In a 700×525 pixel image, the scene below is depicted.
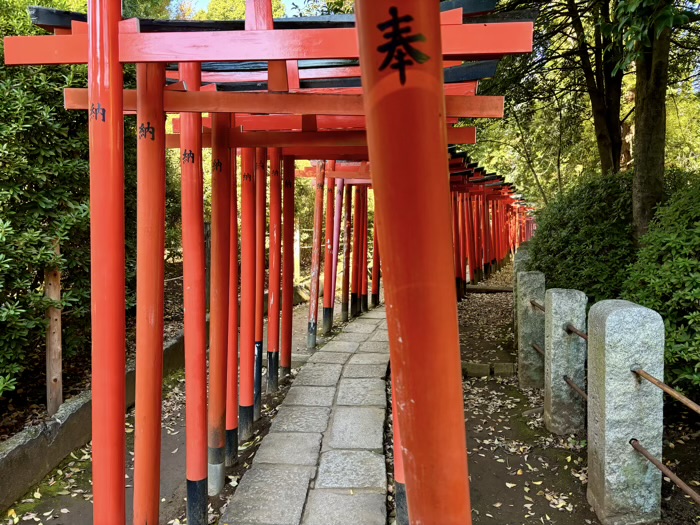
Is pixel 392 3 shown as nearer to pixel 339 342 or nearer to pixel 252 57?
pixel 252 57

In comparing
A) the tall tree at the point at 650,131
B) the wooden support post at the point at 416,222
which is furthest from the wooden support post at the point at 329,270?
the wooden support post at the point at 416,222

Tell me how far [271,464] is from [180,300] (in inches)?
250

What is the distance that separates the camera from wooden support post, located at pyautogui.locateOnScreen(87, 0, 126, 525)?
249 cm

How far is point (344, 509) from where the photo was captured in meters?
3.44

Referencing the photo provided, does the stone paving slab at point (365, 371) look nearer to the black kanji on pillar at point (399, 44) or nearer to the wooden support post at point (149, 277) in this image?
the wooden support post at point (149, 277)

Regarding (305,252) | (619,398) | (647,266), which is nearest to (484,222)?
(305,252)

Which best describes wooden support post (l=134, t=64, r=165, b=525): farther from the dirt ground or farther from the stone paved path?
the dirt ground

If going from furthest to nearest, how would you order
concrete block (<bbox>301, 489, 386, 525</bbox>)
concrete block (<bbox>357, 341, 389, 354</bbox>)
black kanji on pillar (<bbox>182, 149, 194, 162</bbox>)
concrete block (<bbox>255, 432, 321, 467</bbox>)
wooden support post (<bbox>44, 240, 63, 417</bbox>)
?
concrete block (<bbox>357, 341, 389, 354</bbox>) < wooden support post (<bbox>44, 240, 63, 417</bbox>) < concrete block (<bbox>255, 432, 321, 467</bbox>) < black kanji on pillar (<bbox>182, 149, 194, 162</bbox>) < concrete block (<bbox>301, 489, 386, 525</bbox>)

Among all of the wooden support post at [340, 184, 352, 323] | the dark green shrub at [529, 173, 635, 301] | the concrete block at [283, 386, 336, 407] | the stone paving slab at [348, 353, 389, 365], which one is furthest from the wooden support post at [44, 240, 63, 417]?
the wooden support post at [340, 184, 352, 323]

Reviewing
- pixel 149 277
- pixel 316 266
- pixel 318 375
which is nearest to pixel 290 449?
pixel 318 375

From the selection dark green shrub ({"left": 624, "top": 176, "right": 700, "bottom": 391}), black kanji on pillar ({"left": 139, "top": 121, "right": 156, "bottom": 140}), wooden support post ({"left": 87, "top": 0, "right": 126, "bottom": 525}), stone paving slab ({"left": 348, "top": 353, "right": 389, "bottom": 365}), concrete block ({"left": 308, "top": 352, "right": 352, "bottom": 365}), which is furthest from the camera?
concrete block ({"left": 308, "top": 352, "right": 352, "bottom": 365})

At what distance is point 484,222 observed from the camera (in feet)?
64.3

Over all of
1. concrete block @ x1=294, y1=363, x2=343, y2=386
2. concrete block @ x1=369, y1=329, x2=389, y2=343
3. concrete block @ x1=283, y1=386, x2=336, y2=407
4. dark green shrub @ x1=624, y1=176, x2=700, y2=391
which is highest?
dark green shrub @ x1=624, y1=176, x2=700, y2=391

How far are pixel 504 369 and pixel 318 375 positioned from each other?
2171 mm
